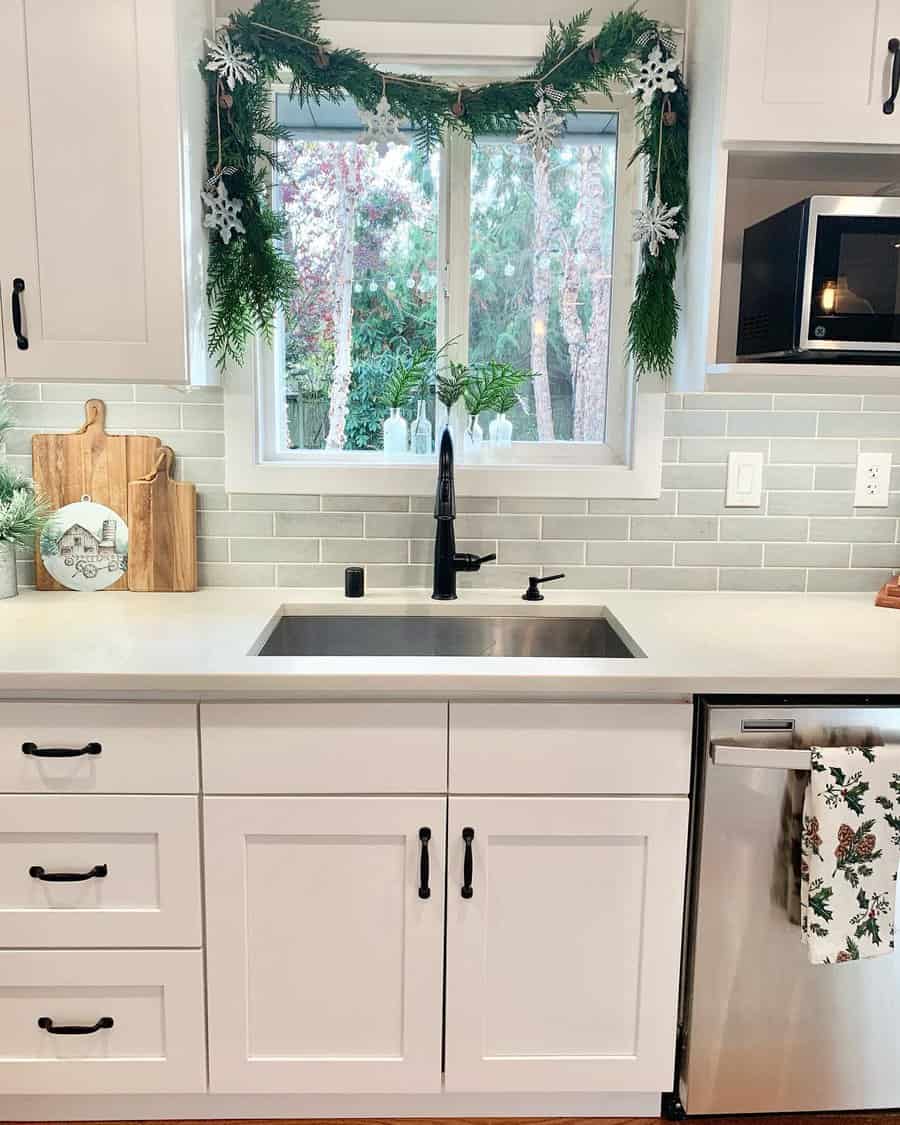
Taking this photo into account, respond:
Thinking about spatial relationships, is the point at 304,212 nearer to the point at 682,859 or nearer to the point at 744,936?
the point at 682,859

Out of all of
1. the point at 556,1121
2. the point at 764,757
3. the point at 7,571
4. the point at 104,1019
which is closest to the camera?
the point at 764,757

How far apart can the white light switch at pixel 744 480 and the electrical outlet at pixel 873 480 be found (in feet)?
0.77

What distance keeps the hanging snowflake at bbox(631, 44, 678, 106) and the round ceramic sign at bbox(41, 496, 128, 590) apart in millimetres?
1507

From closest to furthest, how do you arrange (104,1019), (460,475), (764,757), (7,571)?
1. (764,757)
2. (104,1019)
3. (7,571)
4. (460,475)

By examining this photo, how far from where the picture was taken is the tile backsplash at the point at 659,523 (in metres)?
2.09

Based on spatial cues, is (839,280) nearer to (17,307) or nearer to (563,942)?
(563,942)

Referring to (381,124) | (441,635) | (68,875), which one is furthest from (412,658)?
(381,124)

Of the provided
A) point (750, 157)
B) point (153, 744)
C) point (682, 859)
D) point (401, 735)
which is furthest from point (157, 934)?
point (750, 157)

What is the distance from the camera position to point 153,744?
154 centimetres

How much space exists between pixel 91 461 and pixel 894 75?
1.84 meters

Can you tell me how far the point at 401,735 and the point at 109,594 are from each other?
913 millimetres

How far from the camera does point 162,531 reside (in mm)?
2072

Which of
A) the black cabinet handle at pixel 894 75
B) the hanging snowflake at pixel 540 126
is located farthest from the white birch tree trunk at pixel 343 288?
the black cabinet handle at pixel 894 75

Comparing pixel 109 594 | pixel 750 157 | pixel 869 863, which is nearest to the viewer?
pixel 869 863
